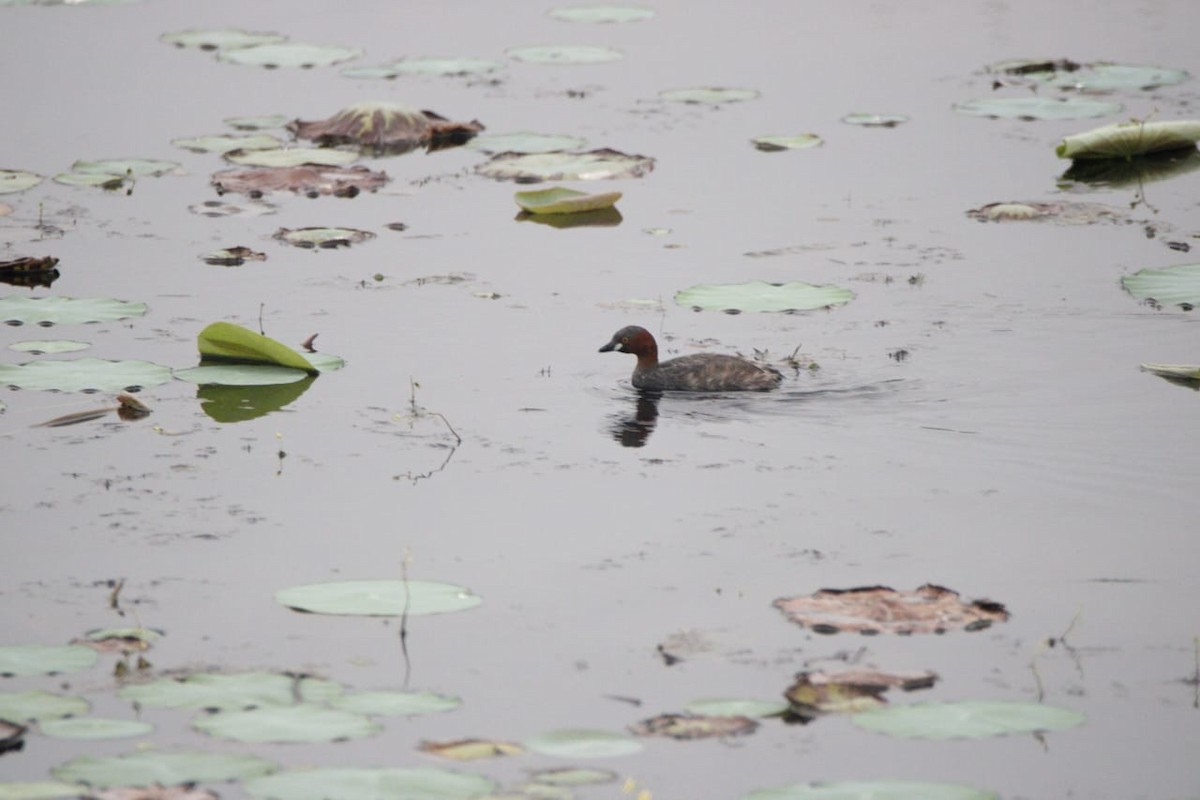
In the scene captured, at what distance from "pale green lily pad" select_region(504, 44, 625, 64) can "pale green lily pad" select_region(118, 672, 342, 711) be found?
13.4m

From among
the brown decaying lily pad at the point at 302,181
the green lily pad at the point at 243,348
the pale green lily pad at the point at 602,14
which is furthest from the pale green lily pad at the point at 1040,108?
the green lily pad at the point at 243,348

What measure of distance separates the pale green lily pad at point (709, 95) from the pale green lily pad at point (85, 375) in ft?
27.2

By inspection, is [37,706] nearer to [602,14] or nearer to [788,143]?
[788,143]

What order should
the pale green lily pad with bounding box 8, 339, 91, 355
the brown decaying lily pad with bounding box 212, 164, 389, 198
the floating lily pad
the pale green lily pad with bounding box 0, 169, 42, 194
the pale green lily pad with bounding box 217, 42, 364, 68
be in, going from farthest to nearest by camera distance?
the pale green lily pad with bounding box 217, 42, 364, 68 → the floating lily pad → the brown decaying lily pad with bounding box 212, 164, 389, 198 → the pale green lily pad with bounding box 0, 169, 42, 194 → the pale green lily pad with bounding box 8, 339, 91, 355

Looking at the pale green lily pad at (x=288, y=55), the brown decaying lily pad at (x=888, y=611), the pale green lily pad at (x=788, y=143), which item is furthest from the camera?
the pale green lily pad at (x=288, y=55)

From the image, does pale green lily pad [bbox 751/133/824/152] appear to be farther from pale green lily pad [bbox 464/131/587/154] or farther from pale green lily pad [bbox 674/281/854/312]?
pale green lily pad [bbox 674/281/854/312]

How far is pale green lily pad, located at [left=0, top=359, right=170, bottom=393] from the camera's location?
31.5ft

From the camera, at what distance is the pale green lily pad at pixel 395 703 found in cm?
584

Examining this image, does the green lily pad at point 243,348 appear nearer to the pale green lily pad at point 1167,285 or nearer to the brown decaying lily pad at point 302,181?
the brown decaying lily pad at point 302,181

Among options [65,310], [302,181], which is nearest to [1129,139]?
[302,181]

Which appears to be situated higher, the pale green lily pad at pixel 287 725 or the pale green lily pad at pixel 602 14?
the pale green lily pad at pixel 602 14

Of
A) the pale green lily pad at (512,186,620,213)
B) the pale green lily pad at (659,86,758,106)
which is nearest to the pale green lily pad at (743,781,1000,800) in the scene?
the pale green lily pad at (512,186,620,213)

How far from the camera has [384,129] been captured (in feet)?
51.2

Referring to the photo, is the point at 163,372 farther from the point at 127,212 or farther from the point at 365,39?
the point at 365,39
